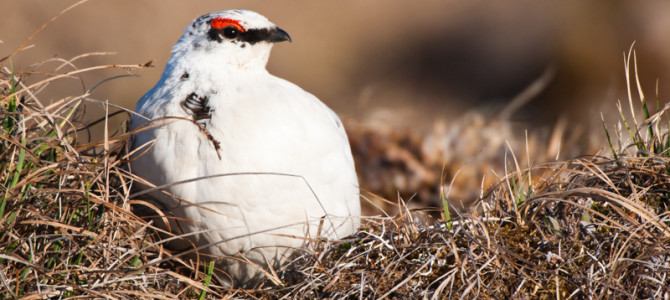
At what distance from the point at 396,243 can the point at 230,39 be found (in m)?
0.84

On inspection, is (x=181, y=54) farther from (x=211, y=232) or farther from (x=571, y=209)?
(x=571, y=209)

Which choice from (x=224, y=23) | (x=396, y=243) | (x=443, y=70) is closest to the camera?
(x=396, y=243)

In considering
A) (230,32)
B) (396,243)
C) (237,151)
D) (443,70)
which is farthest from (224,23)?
(443,70)

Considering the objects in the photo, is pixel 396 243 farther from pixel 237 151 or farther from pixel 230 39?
pixel 230 39

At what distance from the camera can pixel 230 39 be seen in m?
2.21

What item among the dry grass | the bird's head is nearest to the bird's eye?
the bird's head

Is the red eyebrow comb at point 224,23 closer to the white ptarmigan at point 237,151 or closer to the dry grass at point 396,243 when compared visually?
the white ptarmigan at point 237,151

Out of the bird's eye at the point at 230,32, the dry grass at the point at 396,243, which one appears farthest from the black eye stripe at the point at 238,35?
the dry grass at the point at 396,243

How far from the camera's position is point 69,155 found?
1994 mm

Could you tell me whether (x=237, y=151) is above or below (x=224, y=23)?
below

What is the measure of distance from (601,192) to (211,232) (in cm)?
111

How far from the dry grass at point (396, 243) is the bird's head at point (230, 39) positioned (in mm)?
381

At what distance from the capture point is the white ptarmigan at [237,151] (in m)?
2.04

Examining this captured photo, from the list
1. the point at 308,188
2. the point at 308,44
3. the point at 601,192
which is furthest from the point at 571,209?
the point at 308,44
